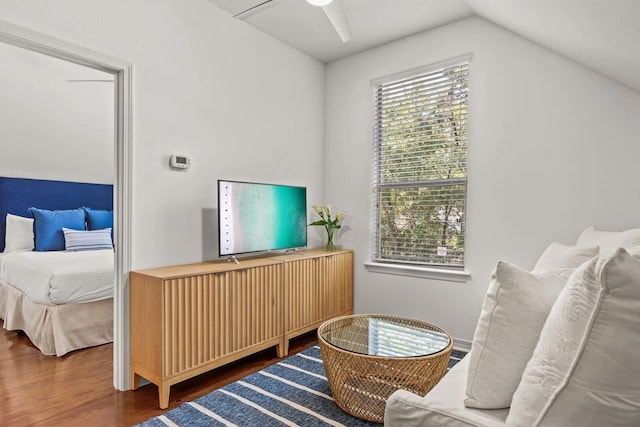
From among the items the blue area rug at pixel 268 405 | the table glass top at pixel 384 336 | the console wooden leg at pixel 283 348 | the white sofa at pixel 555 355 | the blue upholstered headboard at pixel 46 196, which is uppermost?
the blue upholstered headboard at pixel 46 196

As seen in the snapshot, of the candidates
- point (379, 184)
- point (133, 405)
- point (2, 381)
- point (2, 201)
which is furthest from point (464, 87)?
point (2, 201)

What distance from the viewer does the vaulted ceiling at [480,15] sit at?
1.74 m

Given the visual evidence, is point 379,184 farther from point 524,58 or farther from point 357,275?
point 524,58

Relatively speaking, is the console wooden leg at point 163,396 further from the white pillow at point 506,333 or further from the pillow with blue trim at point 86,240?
the pillow with blue trim at point 86,240

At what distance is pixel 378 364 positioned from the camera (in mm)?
1857

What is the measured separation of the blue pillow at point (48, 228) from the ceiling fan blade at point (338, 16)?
3.89 meters

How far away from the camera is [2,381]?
240 cm

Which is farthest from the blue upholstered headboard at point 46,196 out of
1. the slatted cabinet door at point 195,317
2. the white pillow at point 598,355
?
the white pillow at point 598,355

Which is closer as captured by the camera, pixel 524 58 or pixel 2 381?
pixel 2 381

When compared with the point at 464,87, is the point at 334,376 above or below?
below

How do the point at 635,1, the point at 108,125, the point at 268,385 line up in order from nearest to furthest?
the point at 635,1, the point at 268,385, the point at 108,125

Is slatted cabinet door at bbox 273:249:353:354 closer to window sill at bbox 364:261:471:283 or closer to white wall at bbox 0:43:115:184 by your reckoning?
window sill at bbox 364:261:471:283

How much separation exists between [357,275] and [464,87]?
204cm

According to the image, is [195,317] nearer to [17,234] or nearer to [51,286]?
[51,286]
